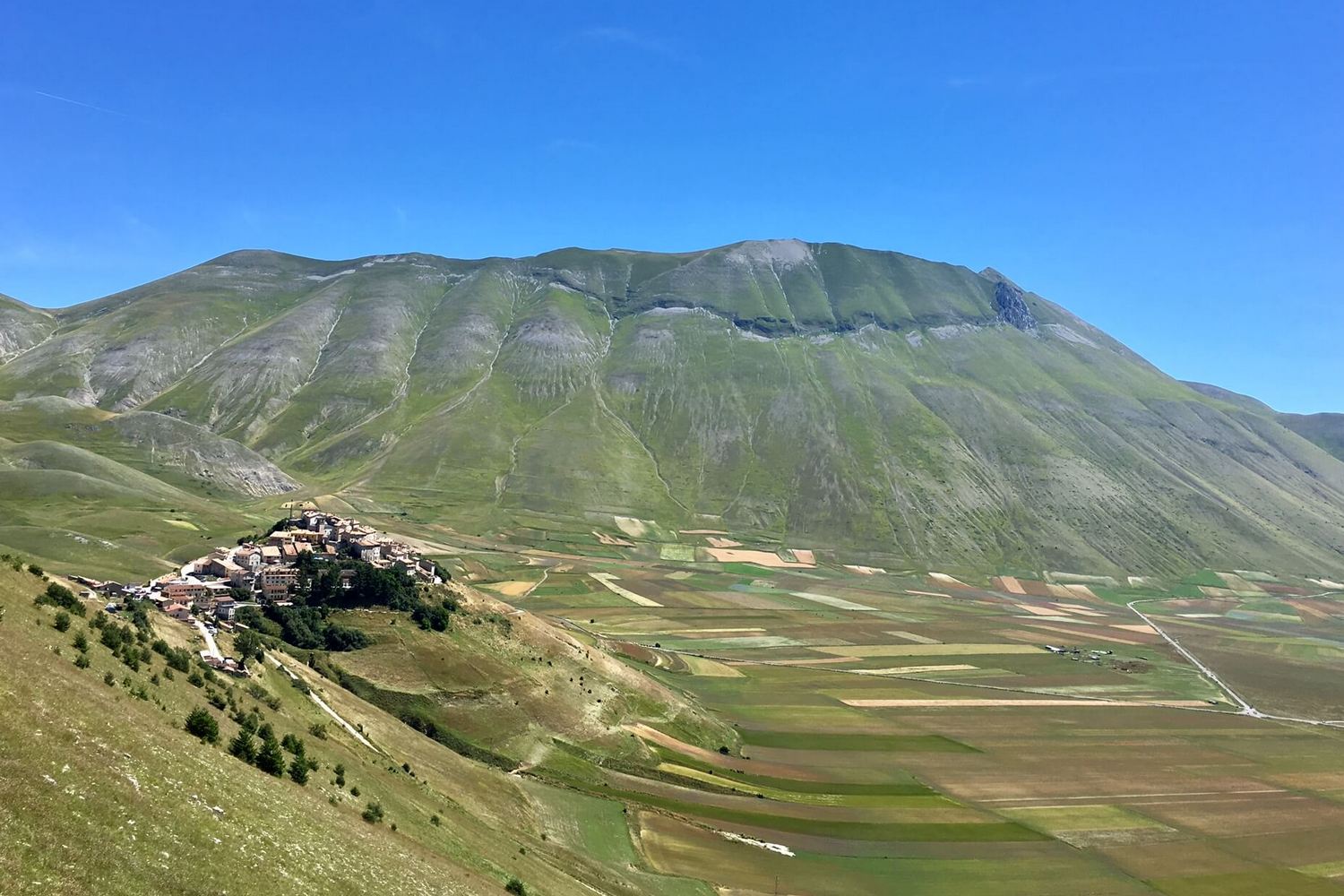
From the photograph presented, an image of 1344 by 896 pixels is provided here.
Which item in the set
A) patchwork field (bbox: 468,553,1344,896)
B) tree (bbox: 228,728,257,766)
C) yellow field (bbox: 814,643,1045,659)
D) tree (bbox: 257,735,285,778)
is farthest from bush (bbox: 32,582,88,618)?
yellow field (bbox: 814,643,1045,659)

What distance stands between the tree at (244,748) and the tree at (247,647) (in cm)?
2203

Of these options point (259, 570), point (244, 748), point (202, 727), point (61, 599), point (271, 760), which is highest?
point (61, 599)

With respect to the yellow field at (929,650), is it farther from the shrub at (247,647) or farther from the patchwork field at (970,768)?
the shrub at (247,647)

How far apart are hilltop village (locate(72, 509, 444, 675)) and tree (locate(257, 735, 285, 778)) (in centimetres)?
1779

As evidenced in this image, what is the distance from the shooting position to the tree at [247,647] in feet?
207

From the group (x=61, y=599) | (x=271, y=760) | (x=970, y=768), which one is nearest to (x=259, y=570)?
(x=61, y=599)

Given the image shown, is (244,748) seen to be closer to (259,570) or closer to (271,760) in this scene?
(271,760)

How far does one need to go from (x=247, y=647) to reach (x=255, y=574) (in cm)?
3331

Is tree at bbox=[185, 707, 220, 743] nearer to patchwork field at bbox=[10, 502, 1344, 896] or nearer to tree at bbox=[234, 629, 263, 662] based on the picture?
tree at bbox=[234, 629, 263, 662]

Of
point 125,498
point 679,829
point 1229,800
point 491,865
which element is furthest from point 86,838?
point 125,498

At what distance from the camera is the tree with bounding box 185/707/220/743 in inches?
1585

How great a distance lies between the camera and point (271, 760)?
42188 millimetres

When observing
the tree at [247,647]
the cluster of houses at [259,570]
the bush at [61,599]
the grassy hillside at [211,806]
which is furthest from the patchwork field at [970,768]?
the bush at [61,599]

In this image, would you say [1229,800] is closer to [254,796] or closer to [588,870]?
[588,870]
